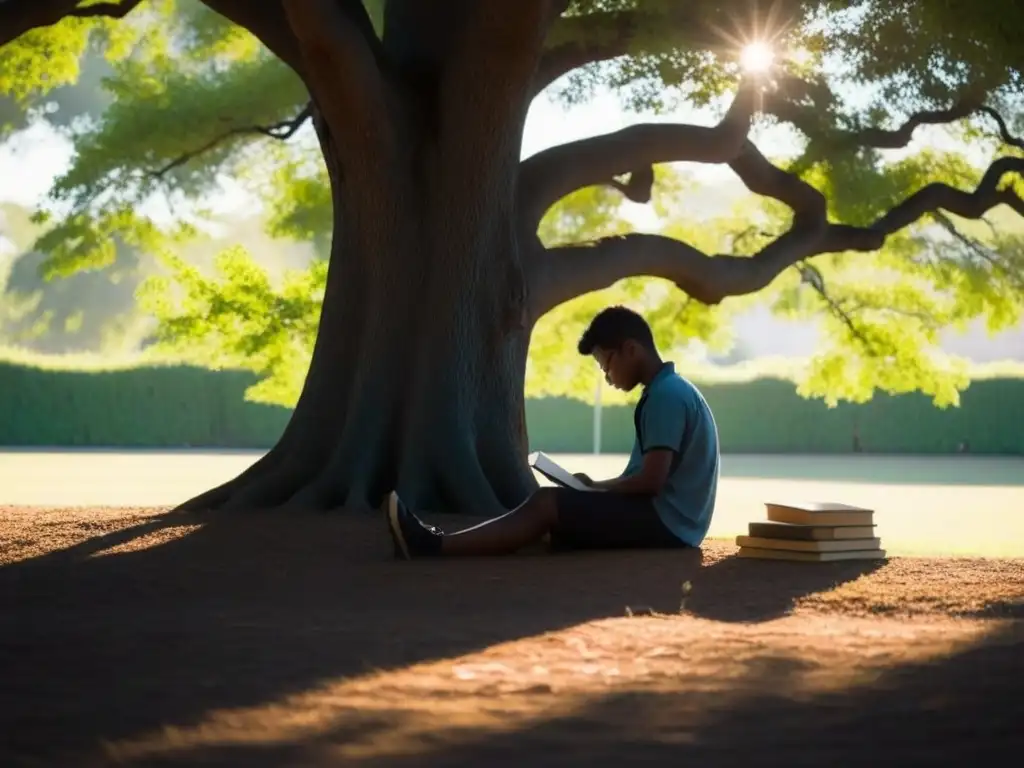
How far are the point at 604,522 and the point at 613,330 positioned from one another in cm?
98

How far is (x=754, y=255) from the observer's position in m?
14.2

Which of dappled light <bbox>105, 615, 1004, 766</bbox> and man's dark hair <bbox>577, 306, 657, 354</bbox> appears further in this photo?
man's dark hair <bbox>577, 306, 657, 354</bbox>

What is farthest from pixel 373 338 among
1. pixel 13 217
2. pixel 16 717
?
pixel 13 217

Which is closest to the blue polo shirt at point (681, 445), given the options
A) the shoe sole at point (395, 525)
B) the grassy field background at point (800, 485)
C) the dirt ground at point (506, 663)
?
the dirt ground at point (506, 663)

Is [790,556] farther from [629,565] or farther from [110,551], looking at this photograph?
[110,551]

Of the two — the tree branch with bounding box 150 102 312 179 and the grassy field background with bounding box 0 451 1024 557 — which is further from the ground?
the tree branch with bounding box 150 102 312 179

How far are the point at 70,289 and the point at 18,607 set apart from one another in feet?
223

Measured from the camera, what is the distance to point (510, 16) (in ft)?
33.2

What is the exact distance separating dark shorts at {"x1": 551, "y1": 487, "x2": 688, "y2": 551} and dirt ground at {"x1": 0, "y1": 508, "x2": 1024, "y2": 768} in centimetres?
10

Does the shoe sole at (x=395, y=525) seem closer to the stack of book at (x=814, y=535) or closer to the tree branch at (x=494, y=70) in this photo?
the stack of book at (x=814, y=535)

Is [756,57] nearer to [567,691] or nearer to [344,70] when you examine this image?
[344,70]

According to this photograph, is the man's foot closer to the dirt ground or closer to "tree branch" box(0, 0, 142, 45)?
the dirt ground

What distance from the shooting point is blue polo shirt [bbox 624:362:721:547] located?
7953 mm

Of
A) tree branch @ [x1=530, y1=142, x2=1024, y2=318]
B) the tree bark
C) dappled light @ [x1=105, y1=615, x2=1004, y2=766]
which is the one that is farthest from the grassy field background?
dappled light @ [x1=105, y1=615, x2=1004, y2=766]
